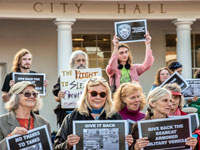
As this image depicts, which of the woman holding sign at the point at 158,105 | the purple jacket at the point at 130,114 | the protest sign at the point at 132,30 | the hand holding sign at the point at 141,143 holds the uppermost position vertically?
the protest sign at the point at 132,30

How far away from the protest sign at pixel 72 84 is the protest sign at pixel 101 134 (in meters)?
2.13

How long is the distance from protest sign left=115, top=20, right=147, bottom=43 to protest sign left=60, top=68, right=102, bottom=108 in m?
1.23

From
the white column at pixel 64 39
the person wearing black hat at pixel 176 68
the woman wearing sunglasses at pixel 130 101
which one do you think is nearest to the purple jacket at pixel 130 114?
the woman wearing sunglasses at pixel 130 101

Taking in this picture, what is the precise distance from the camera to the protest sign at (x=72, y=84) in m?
6.93

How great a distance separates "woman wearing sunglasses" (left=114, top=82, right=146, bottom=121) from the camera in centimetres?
564

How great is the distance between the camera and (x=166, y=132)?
4.88 m

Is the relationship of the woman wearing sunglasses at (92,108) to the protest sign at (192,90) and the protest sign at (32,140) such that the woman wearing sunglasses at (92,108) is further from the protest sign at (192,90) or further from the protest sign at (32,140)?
the protest sign at (192,90)

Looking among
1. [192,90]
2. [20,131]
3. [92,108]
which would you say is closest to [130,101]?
[92,108]

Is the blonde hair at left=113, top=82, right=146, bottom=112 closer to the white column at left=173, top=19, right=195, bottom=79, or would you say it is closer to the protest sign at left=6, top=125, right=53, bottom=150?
the protest sign at left=6, top=125, right=53, bottom=150

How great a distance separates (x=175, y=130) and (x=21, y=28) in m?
10.2

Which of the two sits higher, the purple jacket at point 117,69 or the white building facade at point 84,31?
the white building facade at point 84,31

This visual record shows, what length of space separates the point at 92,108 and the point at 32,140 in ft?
2.29

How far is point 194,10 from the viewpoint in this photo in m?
13.2

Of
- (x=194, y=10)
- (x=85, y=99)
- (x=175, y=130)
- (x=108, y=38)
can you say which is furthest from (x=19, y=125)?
(x=108, y=38)
